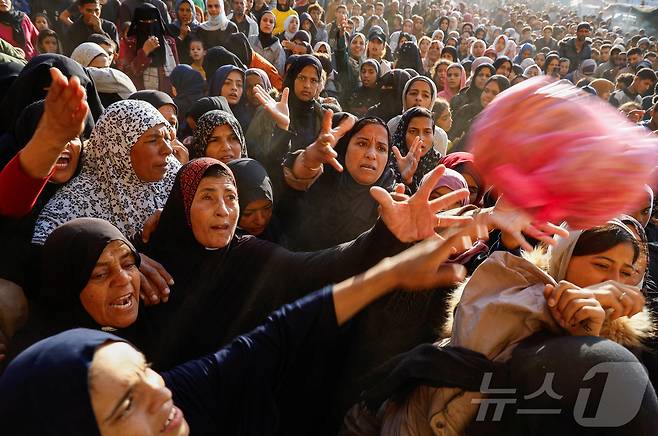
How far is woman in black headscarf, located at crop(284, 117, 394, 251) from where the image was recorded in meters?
2.76

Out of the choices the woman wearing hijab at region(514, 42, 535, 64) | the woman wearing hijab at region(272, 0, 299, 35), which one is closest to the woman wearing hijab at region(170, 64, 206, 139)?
the woman wearing hijab at region(272, 0, 299, 35)

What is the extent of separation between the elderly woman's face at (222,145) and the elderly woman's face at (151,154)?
1.47 ft

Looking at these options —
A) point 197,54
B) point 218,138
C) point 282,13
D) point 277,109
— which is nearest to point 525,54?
point 282,13

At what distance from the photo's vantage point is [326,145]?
2633 millimetres

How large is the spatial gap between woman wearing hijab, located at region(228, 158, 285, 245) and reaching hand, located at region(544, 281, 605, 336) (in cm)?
152

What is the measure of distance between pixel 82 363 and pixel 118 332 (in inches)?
31.1

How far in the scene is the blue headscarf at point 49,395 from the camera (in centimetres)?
95

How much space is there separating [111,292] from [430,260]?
104 centimetres

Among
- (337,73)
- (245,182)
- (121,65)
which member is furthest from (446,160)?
(337,73)

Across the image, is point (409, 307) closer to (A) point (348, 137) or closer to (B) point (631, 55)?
(A) point (348, 137)

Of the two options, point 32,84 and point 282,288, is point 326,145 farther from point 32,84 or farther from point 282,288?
point 32,84

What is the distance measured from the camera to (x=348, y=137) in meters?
2.93

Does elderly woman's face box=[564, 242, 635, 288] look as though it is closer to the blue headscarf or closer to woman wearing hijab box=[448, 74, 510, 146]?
the blue headscarf

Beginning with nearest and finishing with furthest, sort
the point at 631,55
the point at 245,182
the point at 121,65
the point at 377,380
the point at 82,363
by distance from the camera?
1. the point at 82,363
2. the point at 377,380
3. the point at 245,182
4. the point at 121,65
5. the point at 631,55
